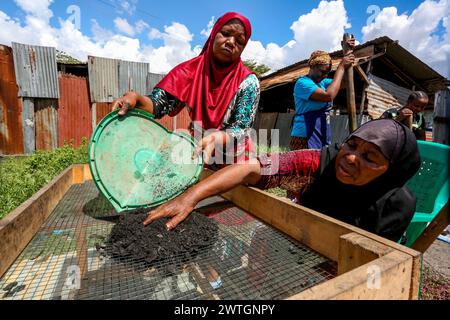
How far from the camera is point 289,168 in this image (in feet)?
5.90

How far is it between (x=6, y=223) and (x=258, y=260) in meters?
1.12

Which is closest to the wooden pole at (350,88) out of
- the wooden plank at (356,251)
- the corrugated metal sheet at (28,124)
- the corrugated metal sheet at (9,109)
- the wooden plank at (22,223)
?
the wooden plank at (356,251)

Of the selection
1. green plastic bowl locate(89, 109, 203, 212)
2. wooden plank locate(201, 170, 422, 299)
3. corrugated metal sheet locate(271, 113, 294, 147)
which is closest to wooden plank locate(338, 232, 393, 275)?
wooden plank locate(201, 170, 422, 299)

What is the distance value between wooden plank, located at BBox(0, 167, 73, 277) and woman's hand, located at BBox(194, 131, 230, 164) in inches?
39.6

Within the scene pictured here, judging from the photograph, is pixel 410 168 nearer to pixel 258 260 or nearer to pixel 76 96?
pixel 258 260

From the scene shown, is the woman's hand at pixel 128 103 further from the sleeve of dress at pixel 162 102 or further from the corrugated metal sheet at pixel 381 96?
the corrugated metal sheet at pixel 381 96

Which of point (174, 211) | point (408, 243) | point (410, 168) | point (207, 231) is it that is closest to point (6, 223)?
point (174, 211)

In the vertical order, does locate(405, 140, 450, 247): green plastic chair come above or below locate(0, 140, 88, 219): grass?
above

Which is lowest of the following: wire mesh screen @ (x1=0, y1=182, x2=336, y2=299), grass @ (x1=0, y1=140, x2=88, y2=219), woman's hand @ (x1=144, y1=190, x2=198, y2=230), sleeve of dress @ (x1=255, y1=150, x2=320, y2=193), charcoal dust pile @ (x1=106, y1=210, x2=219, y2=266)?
grass @ (x1=0, y1=140, x2=88, y2=219)

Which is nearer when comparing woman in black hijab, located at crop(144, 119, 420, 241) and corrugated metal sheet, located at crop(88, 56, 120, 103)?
woman in black hijab, located at crop(144, 119, 420, 241)

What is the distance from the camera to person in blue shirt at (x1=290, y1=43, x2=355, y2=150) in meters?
3.22

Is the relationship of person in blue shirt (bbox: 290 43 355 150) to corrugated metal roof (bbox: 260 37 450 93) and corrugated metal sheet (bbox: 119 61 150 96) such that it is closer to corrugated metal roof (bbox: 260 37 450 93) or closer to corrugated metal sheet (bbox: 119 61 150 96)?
corrugated metal roof (bbox: 260 37 450 93)

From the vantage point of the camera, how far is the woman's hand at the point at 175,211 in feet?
4.53

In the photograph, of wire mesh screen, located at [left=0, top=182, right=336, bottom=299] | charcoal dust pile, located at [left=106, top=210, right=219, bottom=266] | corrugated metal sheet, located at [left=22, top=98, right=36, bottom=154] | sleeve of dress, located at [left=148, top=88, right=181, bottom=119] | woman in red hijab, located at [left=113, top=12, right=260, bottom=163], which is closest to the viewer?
wire mesh screen, located at [left=0, top=182, right=336, bottom=299]
